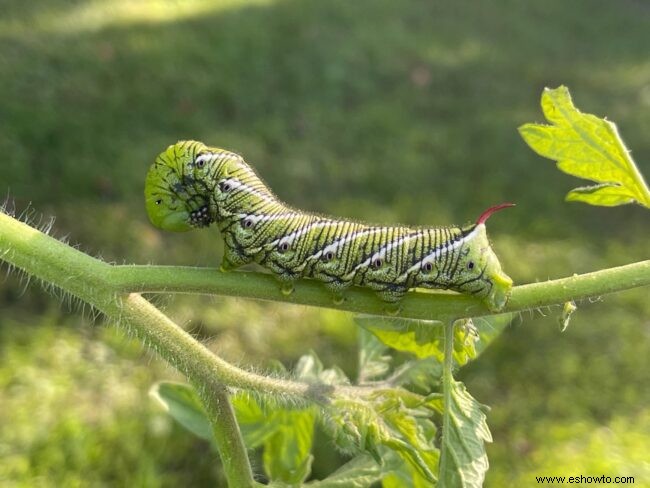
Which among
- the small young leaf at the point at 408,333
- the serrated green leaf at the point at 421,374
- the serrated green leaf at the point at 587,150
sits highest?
the serrated green leaf at the point at 587,150

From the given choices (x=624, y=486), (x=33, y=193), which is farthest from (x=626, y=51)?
(x=33, y=193)

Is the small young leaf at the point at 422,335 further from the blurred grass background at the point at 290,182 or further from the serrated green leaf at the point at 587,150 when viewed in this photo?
the blurred grass background at the point at 290,182

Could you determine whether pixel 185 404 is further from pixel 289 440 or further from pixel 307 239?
pixel 307 239

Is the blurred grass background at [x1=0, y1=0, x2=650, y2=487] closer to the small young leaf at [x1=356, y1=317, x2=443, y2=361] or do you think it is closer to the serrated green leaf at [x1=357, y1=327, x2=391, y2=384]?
the serrated green leaf at [x1=357, y1=327, x2=391, y2=384]

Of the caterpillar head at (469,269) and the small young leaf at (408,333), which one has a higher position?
the caterpillar head at (469,269)

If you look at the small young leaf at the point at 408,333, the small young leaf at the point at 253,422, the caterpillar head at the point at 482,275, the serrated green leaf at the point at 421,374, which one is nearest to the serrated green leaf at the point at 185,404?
the small young leaf at the point at 253,422

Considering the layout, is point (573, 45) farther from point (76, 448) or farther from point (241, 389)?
point (241, 389)

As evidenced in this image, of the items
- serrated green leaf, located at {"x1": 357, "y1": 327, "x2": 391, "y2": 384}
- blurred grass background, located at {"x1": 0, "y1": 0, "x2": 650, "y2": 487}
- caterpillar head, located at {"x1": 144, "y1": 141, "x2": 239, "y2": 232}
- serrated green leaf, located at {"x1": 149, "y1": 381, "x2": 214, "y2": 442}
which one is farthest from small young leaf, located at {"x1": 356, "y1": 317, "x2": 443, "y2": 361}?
blurred grass background, located at {"x1": 0, "y1": 0, "x2": 650, "y2": 487}
